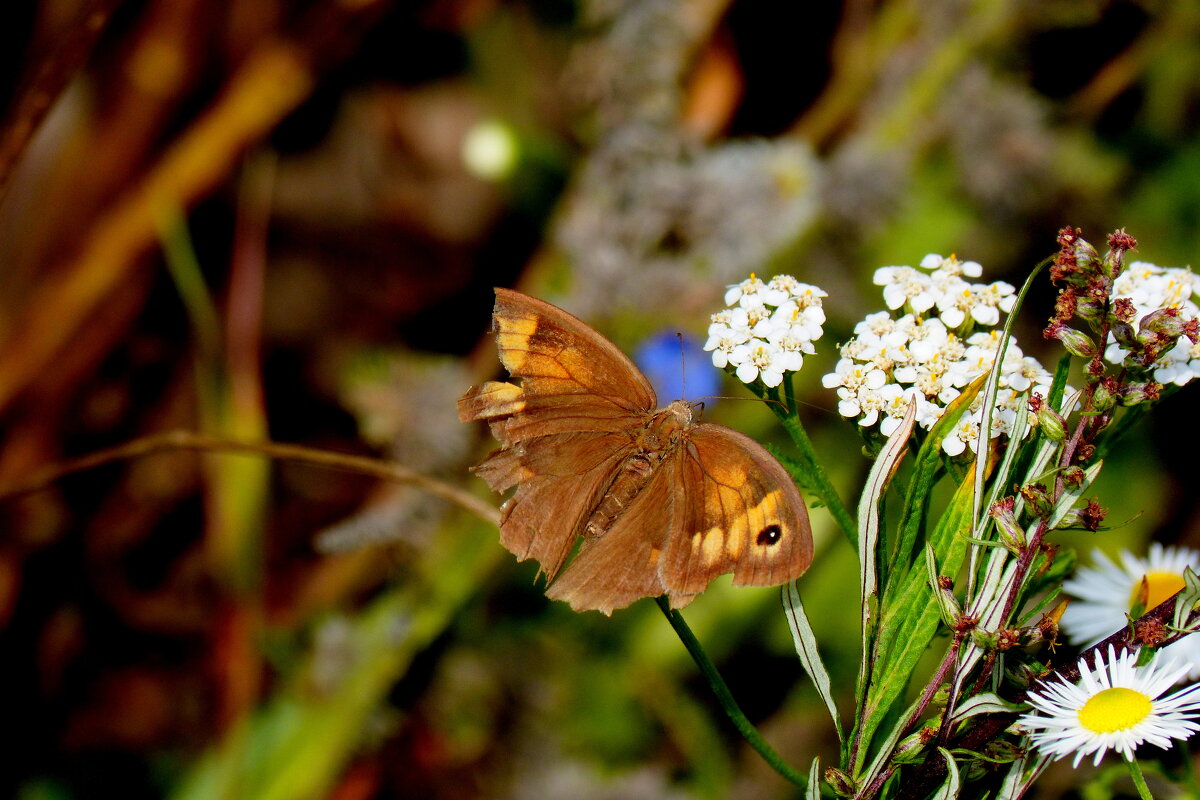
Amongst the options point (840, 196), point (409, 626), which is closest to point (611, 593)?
point (409, 626)

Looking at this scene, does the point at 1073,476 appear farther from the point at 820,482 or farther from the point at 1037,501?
the point at 820,482

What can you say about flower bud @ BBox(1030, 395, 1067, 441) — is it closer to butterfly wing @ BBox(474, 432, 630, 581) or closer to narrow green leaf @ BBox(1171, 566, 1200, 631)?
narrow green leaf @ BBox(1171, 566, 1200, 631)

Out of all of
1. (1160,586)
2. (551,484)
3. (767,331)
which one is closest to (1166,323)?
(767,331)

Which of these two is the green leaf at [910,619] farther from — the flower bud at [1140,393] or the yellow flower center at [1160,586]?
the yellow flower center at [1160,586]

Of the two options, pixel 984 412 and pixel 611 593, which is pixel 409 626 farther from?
pixel 984 412

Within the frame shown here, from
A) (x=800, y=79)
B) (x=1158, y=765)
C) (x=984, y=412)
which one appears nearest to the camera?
(x=984, y=412)

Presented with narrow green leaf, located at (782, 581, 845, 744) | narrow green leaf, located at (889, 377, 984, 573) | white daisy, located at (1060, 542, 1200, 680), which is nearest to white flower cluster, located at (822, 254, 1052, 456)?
narrow green leaf, located at (889, 377, 984, 573)

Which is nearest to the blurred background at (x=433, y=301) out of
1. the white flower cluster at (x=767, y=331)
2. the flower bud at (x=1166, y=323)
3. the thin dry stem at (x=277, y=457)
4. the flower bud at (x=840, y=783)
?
the thin dry stem at (x=277, y=457)
